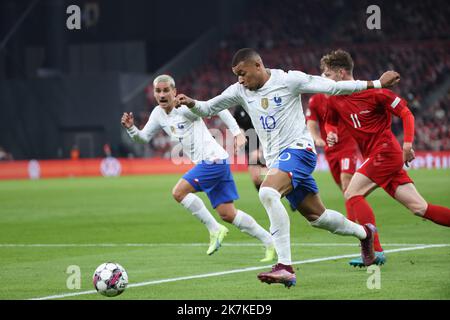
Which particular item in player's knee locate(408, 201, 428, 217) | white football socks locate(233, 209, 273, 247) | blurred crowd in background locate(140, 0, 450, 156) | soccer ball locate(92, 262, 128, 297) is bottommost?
soccer ball locate(92, 262, 128, 297)

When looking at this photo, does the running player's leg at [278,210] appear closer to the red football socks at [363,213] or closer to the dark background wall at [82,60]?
the red football socks at [363,213]

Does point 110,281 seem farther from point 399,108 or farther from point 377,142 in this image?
point 399,108

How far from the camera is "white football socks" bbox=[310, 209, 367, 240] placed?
926 centimetres

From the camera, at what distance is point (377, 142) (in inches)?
403

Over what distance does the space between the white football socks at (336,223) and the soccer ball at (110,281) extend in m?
2.20

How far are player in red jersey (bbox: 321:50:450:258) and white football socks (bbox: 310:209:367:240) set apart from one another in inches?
32.3

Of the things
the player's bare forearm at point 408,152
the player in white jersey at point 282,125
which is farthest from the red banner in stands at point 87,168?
the player in white jersey at point 282,125

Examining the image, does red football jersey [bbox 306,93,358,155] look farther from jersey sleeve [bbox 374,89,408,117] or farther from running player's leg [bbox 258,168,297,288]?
running player's leg [bbox 258,168,297,288]

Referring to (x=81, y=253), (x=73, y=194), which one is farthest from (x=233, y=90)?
(x=73, y=194)

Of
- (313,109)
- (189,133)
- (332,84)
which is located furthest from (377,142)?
(313,109)

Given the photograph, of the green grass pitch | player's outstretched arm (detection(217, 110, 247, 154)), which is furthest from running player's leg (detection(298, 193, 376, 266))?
player's outstretched arm (detection(217, 110, 247, 154))

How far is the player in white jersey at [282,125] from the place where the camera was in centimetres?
869

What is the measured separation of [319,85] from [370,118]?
1.59 meters

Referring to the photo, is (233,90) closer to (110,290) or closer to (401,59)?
(110,290)
